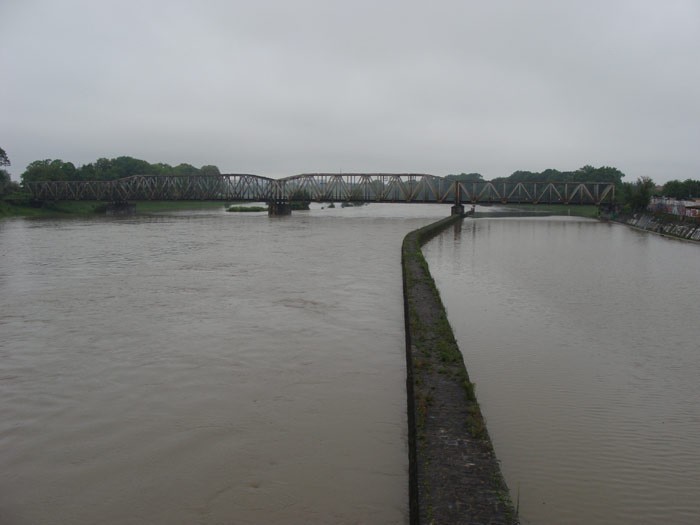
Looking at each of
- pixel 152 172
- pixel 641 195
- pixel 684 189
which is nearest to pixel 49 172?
pixel 152 172

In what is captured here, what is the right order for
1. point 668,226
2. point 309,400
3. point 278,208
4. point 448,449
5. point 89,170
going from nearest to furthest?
point 448,449
point 309,400
point 668,226
point 278,208
point 89,170

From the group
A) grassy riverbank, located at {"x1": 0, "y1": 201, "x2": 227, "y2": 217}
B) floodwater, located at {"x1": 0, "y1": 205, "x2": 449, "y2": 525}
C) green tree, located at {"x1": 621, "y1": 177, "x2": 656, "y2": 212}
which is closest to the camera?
floodwater, located at {"x1": 0, "y1": 205, "x2": 449, "y2": 525}

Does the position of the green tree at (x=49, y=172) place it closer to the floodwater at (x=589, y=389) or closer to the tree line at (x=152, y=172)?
the tree line at (x=152, y=172)

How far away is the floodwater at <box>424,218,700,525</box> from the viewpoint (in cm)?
613

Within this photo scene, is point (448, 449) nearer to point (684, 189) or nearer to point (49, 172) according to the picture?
point (684, 189)

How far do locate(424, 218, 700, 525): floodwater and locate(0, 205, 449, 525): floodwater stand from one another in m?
1.50

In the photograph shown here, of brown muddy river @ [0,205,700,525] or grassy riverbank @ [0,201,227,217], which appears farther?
grassy riverbank @ [0,201,227,217]

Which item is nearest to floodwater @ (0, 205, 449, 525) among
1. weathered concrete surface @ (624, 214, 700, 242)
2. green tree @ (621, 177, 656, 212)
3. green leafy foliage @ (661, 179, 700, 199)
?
weathered concrete surface @ (624, 214, 700, 242)

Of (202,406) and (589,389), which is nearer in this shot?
(202,406)

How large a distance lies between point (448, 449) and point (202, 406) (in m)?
4.04

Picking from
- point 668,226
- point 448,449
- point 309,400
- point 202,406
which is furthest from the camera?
point 668,226

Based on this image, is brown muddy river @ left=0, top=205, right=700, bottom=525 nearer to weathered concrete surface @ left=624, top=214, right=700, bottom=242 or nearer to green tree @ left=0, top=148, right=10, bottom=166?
weathered concrete surface @ left=624, top=214, right=700, bottom=242

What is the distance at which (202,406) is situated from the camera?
8.48 m

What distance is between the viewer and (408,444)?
7.31 metres
